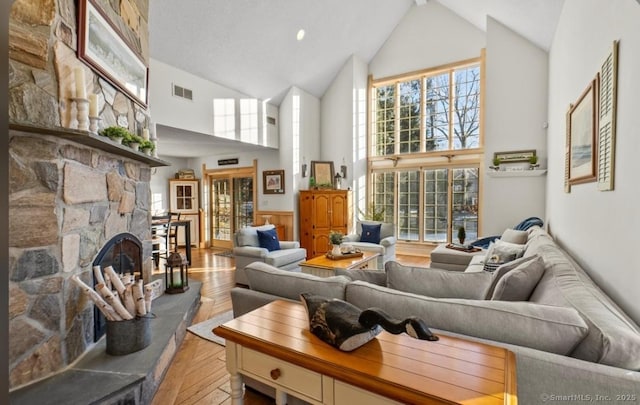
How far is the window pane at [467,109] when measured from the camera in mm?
5926

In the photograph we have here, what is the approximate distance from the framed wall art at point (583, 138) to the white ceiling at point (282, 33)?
1.71 m

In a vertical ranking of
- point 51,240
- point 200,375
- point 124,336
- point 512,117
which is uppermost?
point 512,117

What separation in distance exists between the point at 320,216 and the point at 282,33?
326cm

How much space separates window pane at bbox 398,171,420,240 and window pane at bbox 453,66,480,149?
1.09 meters

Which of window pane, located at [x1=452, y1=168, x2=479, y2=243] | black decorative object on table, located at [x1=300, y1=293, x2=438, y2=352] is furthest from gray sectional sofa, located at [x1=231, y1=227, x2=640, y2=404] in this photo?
window pane, located at [x1=452, y1=168, x2=479, y2=243]

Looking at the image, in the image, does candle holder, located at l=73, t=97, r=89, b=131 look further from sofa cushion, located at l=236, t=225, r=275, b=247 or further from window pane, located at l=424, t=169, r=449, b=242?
window pane, located at l=424, t=169, r=449, b=242

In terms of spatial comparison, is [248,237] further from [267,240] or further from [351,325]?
[351,325]

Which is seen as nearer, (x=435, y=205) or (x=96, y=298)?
(x=96, y=298)

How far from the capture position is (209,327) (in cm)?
300

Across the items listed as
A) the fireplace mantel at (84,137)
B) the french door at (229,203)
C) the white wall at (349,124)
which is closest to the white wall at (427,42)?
the white wall at (349,124)

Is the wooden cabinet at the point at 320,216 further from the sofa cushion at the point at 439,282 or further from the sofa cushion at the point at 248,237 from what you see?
the sofa cushion at the point at 439,282

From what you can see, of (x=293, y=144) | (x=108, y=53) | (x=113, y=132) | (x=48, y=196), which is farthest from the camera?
(x=293, y=144)

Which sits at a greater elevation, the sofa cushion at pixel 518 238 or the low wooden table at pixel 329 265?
the sofa cushion at pixel 518 238

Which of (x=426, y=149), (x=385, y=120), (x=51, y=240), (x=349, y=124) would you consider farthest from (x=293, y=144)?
(x=51, y=240)
